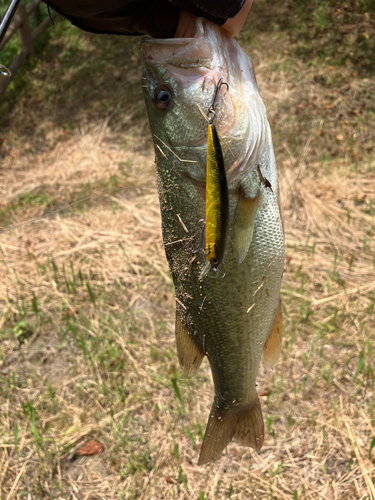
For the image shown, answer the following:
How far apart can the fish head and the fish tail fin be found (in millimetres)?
1020

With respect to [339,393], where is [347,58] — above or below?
above

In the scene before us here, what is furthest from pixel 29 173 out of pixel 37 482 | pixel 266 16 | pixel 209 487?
pixel 209 487

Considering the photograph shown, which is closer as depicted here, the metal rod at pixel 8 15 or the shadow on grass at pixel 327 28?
the metal rod at pixel 8 15

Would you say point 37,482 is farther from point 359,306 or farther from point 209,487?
point 359,306

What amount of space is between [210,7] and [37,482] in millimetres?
2643

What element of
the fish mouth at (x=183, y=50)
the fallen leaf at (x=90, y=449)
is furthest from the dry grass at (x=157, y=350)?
the fish mouth at (x=183, y=50)

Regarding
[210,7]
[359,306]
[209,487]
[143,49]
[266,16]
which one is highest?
[266,16]

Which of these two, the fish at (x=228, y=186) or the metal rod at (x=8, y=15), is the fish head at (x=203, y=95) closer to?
the fish at (x=228, y=186)

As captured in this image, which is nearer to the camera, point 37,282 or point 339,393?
point 339,393

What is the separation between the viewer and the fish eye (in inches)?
55.2

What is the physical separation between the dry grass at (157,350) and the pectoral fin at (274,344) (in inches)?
33.3

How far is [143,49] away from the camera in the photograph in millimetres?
1401

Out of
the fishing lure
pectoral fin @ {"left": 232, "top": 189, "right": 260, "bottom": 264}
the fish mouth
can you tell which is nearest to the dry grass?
pectoral fin @ {"left": 232, "top": 189, "right": 260, "bottom": 264}

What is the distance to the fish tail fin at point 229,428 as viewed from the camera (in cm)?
176
